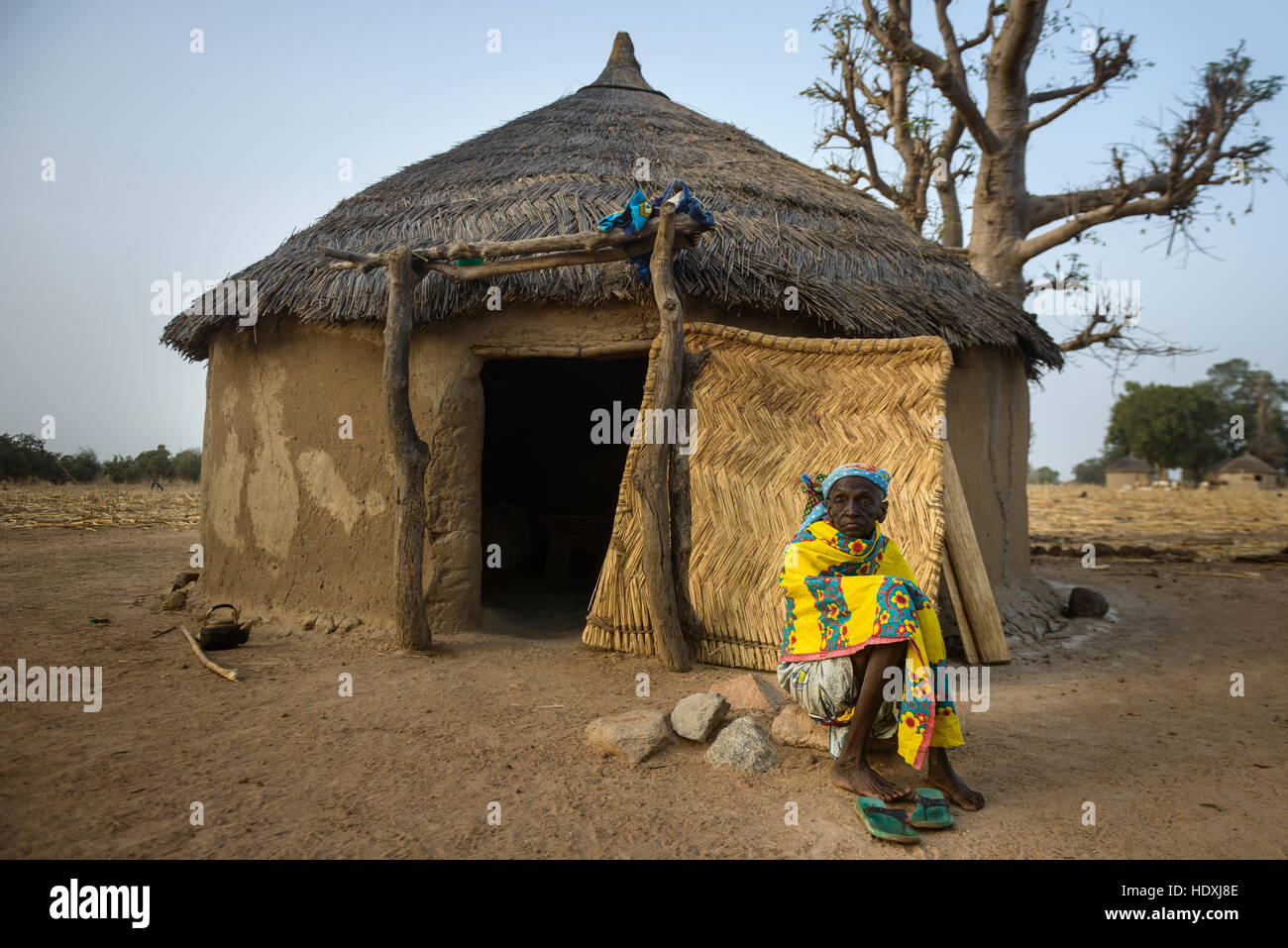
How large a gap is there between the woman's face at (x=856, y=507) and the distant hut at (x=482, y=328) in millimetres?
1798

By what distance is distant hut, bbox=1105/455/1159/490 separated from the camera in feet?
93.2

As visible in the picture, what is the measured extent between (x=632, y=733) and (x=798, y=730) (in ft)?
2.18

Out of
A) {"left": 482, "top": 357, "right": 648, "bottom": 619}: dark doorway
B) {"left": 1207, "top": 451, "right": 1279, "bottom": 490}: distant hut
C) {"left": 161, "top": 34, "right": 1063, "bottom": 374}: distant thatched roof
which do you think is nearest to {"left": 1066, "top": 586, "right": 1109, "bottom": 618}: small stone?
{"left": 161, "top": 34, "right": 1063, "bottom": 374}: distant thatched roof

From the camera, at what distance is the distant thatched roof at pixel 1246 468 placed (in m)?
26.1

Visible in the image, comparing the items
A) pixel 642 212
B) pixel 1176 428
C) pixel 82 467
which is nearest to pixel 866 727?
pixel 642 212

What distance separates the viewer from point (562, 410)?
8.77 metres

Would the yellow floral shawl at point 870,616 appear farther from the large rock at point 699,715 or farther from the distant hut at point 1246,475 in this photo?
the distant hut at point 1246,475

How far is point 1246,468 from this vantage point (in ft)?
86.4

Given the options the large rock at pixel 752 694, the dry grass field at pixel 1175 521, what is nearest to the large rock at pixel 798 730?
the large rock at pixel 752 694

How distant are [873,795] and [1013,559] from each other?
168 inches

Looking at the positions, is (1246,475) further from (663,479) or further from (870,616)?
(870,616)

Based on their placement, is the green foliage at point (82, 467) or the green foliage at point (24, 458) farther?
the green foliage at point (82, 467)
